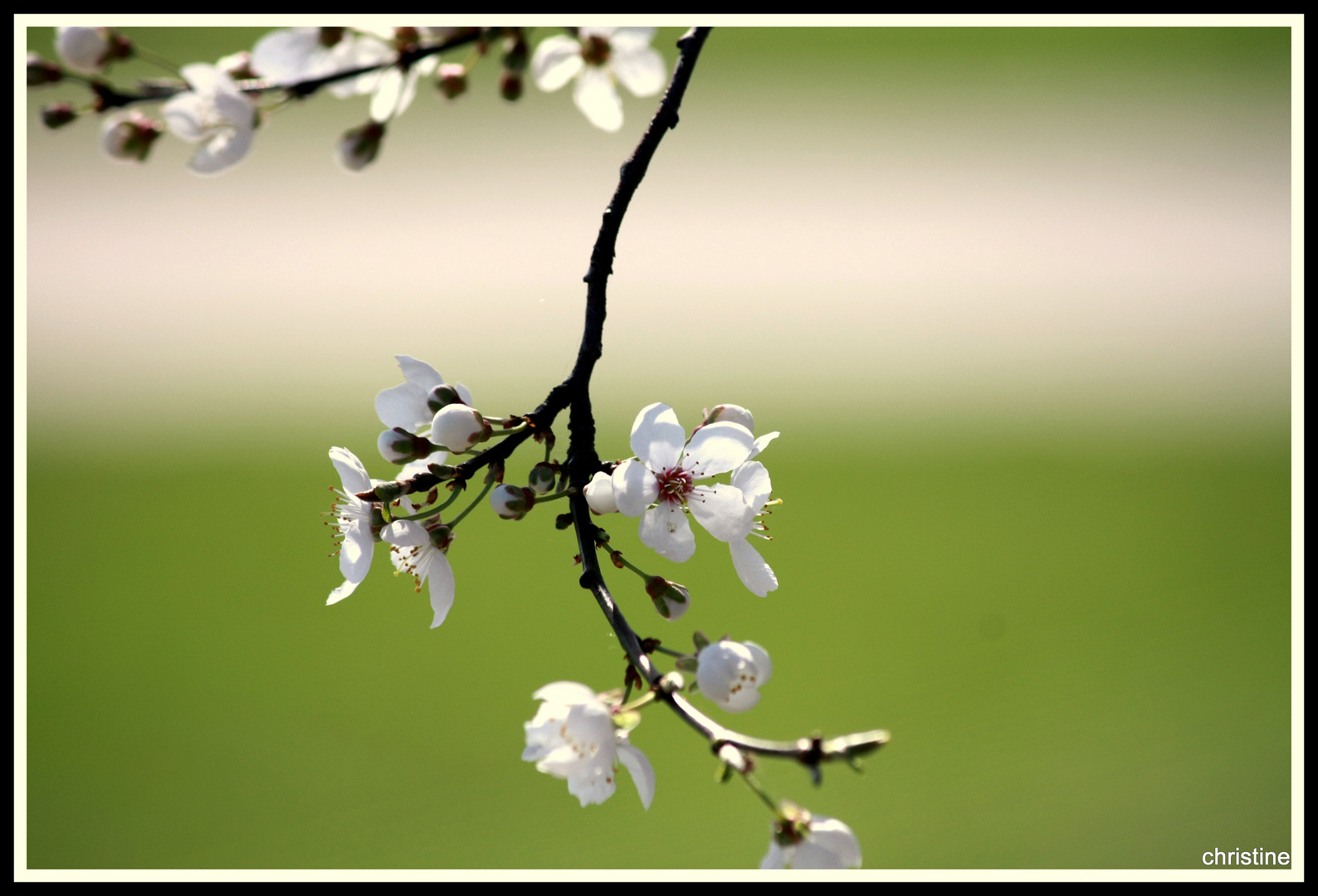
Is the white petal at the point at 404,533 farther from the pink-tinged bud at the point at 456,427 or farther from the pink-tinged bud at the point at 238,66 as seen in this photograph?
the pink-tinged bud at the point at 238,66

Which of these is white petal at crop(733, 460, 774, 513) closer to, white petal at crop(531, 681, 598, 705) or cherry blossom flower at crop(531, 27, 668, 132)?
white petal at crop(531, 681, 598, 705)

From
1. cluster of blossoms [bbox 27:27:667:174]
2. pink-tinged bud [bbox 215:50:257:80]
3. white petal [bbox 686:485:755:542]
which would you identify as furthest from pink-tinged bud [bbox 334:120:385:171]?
white petal [bbox 686:485:755:542]

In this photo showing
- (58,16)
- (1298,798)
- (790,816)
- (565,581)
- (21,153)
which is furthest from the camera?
(565,581)

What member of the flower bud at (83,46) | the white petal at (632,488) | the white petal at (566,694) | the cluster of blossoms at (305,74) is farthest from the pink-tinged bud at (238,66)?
the white petal at (566,694)

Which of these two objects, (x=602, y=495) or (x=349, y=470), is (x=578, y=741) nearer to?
(x=602, y=495)

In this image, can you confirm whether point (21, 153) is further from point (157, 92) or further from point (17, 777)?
point (17, 777)

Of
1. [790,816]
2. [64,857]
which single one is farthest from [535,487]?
[64,857]
